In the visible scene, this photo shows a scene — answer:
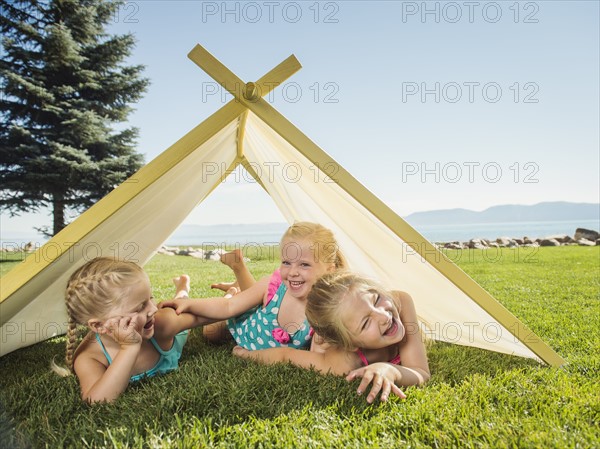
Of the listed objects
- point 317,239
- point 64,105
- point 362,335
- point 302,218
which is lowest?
point 362,335

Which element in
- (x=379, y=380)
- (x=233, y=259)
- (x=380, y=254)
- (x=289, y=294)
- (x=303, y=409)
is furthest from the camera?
(x=233, y=259)

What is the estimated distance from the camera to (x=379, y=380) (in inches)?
98.0

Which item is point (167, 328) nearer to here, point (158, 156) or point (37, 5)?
point (158, 156)

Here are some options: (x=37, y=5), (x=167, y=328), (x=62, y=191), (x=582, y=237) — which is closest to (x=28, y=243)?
(x=62, y=191)

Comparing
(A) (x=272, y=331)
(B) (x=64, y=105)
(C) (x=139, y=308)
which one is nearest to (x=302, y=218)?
(A) (x=272, y=331)

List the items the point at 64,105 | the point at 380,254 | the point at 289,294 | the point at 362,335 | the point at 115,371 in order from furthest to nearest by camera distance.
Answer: the point at 64,105, the point at 380,254, the point at 289,294, the point at 362,335, the point at 115,371

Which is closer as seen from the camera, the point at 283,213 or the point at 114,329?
the point at 114,329

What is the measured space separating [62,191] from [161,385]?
17.8 metres

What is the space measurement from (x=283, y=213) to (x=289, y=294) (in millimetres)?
1528

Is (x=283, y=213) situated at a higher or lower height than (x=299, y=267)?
higher

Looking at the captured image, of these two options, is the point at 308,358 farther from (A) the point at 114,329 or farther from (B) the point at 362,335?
(A) the point at 114,329

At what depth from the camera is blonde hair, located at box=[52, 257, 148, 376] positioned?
2.72m

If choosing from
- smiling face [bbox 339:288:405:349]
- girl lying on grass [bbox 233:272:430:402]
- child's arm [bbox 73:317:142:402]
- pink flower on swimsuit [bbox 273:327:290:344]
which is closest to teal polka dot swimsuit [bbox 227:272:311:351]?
pink flower on swimsuit [bbox 273:327:290:344]

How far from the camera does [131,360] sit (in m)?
2.63
